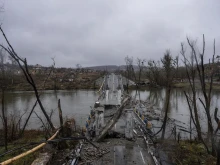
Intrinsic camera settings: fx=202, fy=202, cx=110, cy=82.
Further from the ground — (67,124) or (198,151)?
(67,124)

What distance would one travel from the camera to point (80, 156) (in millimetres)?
9297

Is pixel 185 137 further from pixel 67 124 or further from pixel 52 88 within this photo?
pixel 52 88

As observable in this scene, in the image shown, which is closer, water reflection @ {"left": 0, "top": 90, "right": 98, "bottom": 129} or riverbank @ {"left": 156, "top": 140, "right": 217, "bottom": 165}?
riverbank @ {"left": 156, "top": 140, "right": 217, "bottom": 165}

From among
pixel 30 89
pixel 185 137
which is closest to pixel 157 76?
pixel 30 89

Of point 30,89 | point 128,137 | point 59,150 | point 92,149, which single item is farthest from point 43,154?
point 30,89

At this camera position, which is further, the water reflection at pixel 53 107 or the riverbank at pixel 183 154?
the water reflection at pixel 53 107

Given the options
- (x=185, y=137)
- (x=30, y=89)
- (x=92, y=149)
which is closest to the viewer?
(x=92, y=149)

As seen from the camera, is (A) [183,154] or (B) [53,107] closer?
(A) [183,154]

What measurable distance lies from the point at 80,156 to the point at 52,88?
163ft

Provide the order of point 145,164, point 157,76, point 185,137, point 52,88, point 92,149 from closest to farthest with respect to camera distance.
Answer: point 145,164
point 92,149
point 185,137
point 52,88
point 157,76

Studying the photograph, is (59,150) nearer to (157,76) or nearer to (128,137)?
(128,137)

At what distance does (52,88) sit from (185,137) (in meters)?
46.5

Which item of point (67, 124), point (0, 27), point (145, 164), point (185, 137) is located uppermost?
point (0, 27)

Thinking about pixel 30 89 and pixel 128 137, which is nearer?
pixel 128 137
